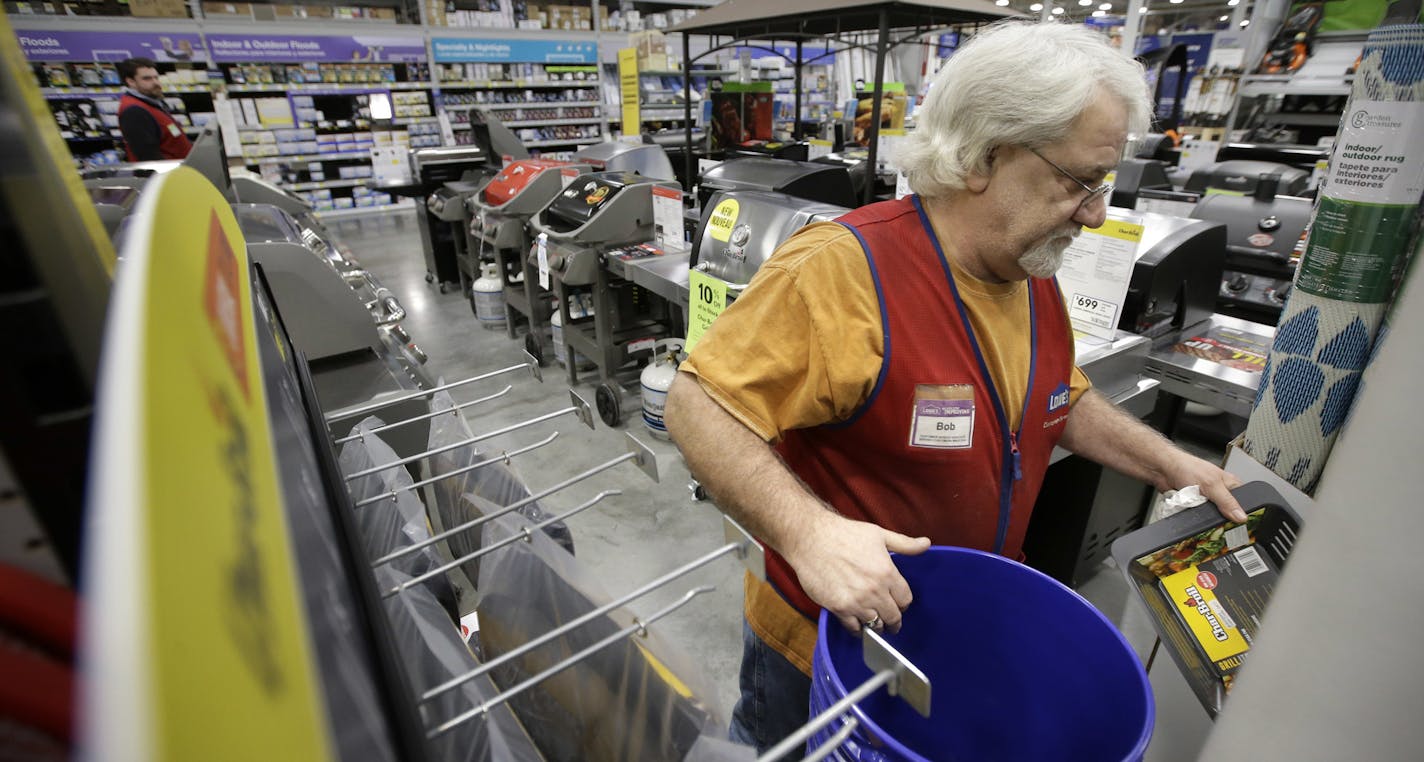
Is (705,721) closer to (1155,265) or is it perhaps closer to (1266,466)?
(1266,466)

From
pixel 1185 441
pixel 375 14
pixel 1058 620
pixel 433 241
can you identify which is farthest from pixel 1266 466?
pixel 375 14

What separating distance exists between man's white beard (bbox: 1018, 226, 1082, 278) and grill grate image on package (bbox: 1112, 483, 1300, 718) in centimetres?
44

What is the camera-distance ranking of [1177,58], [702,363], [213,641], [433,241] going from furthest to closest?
[1177,58], [433,241], [702,363], [213,641]

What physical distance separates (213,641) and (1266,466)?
73.8 inches

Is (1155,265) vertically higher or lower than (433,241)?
higher

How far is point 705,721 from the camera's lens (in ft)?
2.26

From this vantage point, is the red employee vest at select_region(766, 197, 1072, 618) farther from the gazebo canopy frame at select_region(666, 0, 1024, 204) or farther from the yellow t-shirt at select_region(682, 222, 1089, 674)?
the gazebo canopy frame at select_region(666, 0, 1024, 204)

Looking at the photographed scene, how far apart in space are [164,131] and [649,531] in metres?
5.65

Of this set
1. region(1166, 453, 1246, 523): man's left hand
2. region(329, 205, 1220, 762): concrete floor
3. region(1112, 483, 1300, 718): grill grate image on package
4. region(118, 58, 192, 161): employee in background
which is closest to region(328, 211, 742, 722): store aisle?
region(329, 205, 1220, 762): concrete floor

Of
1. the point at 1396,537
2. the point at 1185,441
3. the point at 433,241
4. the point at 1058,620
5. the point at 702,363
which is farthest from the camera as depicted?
the point at 433,241

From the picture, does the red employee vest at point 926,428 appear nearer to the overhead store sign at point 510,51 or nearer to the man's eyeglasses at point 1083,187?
the man's eyeglasses at point 1083,187

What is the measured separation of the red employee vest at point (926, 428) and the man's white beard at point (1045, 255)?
4.1 inches

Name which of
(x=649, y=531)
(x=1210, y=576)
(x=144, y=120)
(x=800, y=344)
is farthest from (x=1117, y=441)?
(x=144, y=120)

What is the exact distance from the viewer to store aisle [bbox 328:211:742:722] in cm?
241
